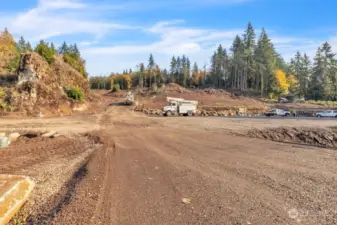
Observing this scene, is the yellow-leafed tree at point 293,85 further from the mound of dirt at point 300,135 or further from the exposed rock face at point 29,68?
the exposed rock face at point 29,68

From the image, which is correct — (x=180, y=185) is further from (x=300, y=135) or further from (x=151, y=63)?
(x=151, y=63)

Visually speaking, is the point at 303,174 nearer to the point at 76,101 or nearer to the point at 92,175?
the point at 92,175

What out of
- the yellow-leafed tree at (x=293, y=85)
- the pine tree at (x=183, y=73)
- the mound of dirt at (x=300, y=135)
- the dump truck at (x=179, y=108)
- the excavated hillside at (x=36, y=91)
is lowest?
the mound of dirt at (x=300, y=135)

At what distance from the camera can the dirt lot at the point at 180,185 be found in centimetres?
433

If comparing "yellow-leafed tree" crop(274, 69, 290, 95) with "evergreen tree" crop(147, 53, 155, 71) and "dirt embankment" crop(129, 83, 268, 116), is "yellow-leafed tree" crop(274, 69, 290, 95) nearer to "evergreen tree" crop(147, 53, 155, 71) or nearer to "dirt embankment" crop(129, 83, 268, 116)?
"dirt embankment" crop(129, 83, 268, 116)

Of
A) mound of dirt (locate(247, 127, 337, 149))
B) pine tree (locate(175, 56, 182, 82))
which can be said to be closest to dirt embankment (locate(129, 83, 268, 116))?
mound of dirt (locate(247, 127, 337, 149))

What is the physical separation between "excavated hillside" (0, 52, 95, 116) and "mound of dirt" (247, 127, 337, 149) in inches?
1024

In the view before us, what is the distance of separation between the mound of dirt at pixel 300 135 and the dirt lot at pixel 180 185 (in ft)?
15.7

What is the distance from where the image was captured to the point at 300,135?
15945 mm

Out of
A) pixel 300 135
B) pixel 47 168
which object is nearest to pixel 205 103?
pixel 300 135

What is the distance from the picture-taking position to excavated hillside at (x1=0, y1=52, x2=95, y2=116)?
27688mm

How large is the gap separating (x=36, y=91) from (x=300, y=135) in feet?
101

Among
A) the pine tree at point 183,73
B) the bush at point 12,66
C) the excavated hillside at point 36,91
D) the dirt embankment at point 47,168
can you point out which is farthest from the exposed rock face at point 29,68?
the pine tree at point 183,73

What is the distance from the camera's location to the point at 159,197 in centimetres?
520
